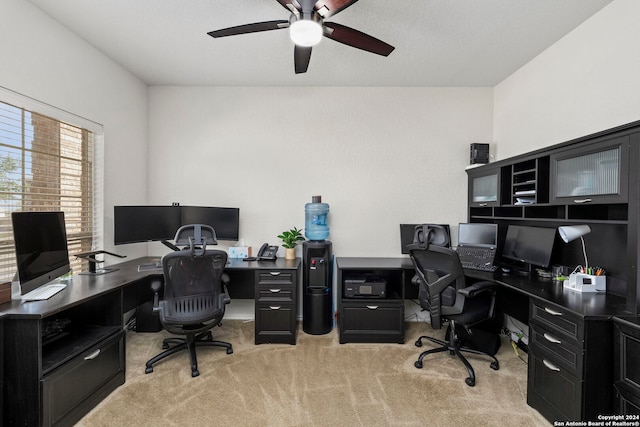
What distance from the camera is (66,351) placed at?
189 centimetres

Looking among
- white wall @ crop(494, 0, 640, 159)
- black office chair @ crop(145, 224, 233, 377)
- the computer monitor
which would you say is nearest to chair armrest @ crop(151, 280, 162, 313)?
black office chair @ crop(145, 224, 233, 377)

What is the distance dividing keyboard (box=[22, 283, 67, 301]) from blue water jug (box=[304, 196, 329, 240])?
7.65ft

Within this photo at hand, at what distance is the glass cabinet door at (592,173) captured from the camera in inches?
70.2

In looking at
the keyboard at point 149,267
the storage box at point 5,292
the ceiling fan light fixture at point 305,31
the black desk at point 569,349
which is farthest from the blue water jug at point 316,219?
the storage box at point 5,292

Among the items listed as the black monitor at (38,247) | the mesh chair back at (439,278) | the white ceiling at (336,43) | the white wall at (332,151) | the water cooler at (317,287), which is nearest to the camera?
the black monitor at (38,247)

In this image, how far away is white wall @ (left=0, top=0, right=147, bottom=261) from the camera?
211cm

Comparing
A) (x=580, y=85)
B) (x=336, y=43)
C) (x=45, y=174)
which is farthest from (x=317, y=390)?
(x=580, y=85)

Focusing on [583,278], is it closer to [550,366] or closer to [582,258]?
[582,258]

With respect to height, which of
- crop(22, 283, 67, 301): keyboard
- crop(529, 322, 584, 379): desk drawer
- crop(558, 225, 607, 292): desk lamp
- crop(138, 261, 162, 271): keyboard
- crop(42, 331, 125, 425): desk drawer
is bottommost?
crop(42, 331, 125, 425): desk drawer

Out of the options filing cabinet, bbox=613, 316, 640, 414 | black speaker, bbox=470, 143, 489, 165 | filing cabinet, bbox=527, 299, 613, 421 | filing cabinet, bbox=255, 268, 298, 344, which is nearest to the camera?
filing cabinet, bbox=613, 316, 640, 414

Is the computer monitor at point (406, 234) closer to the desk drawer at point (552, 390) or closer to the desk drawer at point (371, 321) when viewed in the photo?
the desk drawer at point (371, 321)

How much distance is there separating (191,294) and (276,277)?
85cm

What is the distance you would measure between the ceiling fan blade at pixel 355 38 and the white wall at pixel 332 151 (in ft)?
4.83

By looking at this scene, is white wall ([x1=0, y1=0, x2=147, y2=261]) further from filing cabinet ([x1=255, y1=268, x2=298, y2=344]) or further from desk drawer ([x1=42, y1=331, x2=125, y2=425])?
filing cabinet ([x1=255, y1=268, x2=298, y2=344])
